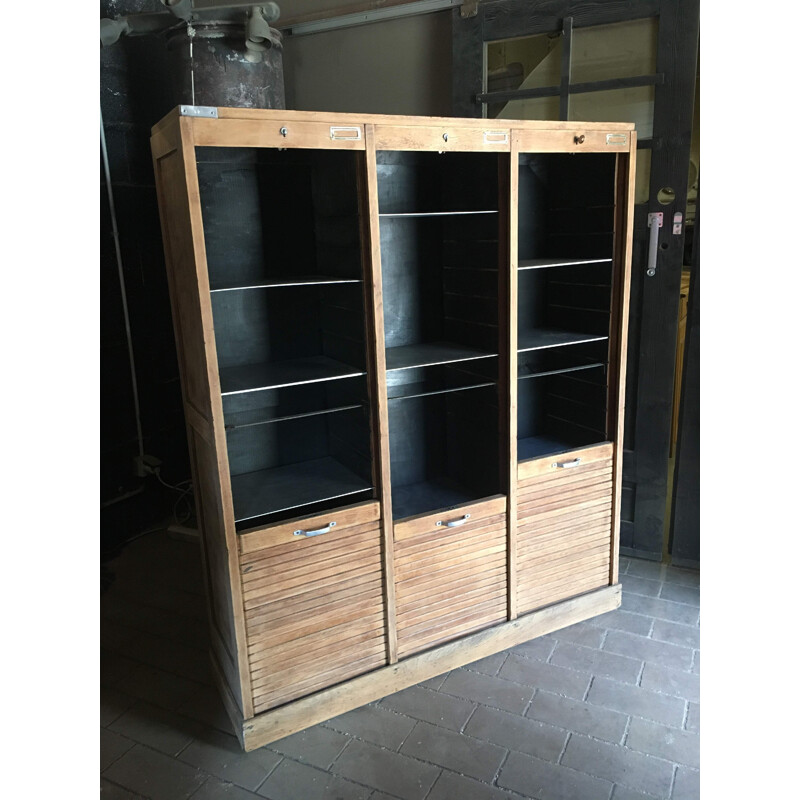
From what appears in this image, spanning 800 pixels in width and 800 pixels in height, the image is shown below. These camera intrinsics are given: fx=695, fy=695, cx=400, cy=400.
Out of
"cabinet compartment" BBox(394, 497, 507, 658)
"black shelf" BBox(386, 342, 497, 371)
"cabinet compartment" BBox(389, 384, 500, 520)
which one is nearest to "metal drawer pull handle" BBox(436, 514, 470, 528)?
"cabinet compartment" BBox(394, 497, 507, 658)

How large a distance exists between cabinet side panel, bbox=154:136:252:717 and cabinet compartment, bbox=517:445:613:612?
3.64ft

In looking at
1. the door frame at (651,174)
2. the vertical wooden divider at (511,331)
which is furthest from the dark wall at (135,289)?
the vertical wooden divider at (511,331)

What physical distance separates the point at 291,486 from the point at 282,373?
426 millimetres

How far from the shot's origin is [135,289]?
3498 mm

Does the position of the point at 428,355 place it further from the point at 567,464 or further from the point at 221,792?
the point at 221,792

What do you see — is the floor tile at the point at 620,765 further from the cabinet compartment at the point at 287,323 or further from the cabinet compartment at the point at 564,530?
the cabinet compartment at the point at 287,323

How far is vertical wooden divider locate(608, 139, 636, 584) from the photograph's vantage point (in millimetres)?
2578

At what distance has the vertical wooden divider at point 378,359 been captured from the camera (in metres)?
2.11

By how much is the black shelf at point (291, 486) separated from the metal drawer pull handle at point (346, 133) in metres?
1.13

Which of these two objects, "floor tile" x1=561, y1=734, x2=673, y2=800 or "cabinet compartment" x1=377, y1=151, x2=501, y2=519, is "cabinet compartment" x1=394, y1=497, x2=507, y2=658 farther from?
"floor tile" x1=561, y1=734, x2=673, y2=800

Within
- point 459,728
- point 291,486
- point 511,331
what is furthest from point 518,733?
point 511,331

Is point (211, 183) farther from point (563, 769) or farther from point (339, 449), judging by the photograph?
point (563, 769)

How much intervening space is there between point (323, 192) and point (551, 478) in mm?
1366

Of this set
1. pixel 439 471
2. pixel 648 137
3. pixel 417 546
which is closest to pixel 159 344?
pixel 439 471
